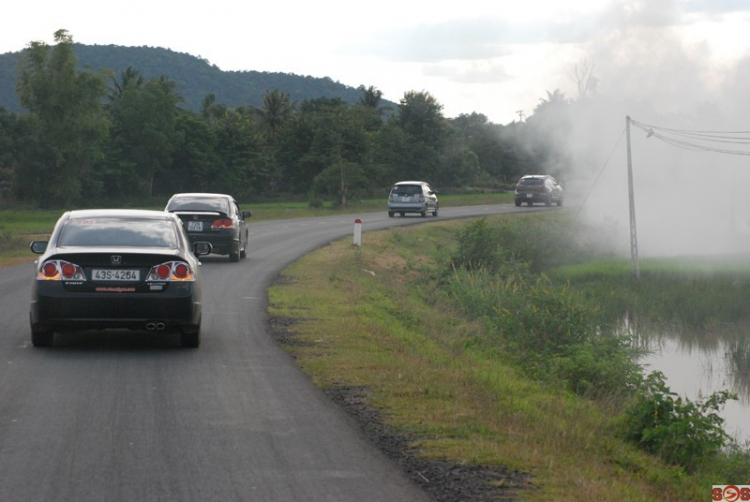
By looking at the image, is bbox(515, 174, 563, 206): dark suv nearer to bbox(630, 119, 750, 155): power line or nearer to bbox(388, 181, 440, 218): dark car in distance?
bbox(630, 119, 750, 155): power line

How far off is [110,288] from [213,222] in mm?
14381

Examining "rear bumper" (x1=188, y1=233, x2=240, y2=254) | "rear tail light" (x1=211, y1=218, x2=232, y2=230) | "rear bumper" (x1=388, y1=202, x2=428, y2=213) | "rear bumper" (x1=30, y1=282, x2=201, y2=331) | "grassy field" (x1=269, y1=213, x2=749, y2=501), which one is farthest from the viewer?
"rear bumper" (x1=388, y1=202, x2=428, y2=213)

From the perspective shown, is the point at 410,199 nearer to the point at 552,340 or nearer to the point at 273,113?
the point at 552,340

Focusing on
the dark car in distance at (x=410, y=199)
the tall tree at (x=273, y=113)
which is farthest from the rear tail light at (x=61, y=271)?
the tall tree at (x=273, y=113)

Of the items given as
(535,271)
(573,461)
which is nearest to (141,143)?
(535,271)

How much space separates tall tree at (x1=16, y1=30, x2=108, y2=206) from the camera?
292 feet

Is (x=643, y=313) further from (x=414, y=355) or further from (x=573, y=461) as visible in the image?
(x=573, y=461)

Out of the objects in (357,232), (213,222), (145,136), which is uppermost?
(145,136)

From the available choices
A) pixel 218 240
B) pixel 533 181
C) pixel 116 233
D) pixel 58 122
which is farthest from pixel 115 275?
pixel 58 122

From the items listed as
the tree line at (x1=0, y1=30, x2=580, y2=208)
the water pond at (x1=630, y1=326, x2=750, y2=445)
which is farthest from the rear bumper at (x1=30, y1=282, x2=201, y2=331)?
the tree line at (x1=0, y1=30, x2=580, y2=208)

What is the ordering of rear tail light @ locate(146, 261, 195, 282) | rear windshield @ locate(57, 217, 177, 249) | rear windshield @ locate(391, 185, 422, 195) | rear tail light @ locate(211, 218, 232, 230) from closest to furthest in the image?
1. rear tail light @ locate(146, 261, 195, 282)
2. rear windshield @ locate(57, 217, 177, 249)
3. rear tail light @ locate(211, 218, 232, 230)
4. rear windshield @ locate(391, 185, 422, 195)

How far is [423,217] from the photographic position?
51.9m

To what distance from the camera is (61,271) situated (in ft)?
38.4

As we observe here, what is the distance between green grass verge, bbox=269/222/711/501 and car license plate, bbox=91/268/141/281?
2.10m
